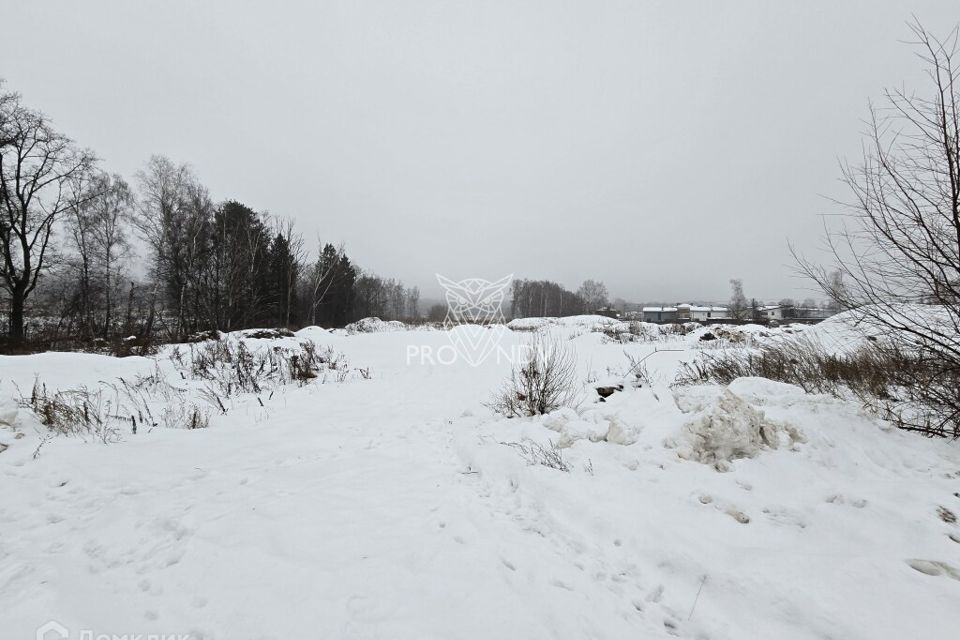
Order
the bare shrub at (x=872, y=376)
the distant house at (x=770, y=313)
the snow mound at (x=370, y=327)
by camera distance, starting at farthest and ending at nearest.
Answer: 1. the distant house at (x=770, y=313)
2. the snow mound at (x=370, y=327)
3. the bare shrub at (x=872, y=376)

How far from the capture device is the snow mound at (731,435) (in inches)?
127

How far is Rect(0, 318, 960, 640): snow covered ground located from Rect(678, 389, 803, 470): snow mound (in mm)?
20

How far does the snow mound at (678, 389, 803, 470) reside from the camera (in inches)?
127

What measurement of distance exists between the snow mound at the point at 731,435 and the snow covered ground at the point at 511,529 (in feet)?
0.07

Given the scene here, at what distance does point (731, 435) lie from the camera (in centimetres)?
326

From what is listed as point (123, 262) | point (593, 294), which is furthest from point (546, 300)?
point (123, 262)

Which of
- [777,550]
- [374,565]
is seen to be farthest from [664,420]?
[374,565]

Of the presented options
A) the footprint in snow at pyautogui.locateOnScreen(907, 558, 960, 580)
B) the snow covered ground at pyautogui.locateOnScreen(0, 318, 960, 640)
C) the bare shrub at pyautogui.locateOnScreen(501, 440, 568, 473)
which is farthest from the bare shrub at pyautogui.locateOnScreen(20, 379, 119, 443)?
the footprint in snow at pyautogui.locateOnScreen(907, 558, 960, 580)

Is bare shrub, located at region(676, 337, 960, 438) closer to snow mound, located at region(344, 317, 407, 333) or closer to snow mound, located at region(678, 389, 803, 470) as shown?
snow mound, located at region(678, 389, 803, 470)

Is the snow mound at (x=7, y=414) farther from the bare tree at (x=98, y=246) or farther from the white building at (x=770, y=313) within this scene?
the white building at (x=770, y=313)

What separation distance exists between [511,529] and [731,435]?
2420 millimetres

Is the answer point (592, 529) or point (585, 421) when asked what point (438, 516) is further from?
point (585, 421)

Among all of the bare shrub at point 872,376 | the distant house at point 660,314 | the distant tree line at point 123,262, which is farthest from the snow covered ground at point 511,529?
the distant house at point 660,314

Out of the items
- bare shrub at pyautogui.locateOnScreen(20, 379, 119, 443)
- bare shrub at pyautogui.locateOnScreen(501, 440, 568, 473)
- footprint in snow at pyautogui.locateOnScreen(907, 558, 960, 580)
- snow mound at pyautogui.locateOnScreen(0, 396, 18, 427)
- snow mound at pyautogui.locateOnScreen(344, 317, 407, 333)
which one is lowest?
bare shrub at pyautogui.locateOnScreen(501, 440, 568, 473)
